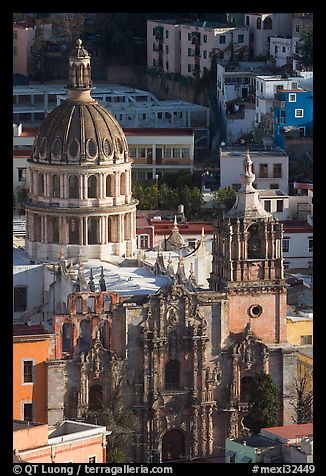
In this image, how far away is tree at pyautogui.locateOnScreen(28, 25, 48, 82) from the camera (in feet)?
416

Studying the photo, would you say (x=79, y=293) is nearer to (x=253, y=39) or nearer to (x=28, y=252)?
(x=28, y=252)

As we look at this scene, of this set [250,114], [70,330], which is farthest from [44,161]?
[250,114]

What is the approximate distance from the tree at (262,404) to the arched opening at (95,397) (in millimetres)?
3261

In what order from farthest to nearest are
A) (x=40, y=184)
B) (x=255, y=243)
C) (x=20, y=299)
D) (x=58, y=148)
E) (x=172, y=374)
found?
(x=40, y=184), (x=20, y=299), (x=58, y=148), (x=255, y=243), (x=172, y=374)

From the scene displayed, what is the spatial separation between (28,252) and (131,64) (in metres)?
43.8

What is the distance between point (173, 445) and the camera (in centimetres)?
7856

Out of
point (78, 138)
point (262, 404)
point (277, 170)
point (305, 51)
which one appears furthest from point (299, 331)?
point (305, 51)

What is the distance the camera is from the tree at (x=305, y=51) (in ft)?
381

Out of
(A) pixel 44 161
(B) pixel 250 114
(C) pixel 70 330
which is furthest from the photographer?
(B) pixel 250 114

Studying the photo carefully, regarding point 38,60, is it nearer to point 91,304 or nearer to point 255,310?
point 255,310

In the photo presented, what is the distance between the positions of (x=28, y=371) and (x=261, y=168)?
2939 cm

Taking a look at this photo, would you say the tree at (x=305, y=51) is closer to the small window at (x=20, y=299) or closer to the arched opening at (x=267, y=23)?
the arched opening at (x=267, y=23)

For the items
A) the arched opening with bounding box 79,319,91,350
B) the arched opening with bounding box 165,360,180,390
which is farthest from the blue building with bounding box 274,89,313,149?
the arched opening with bounding box 79,319,91,350
